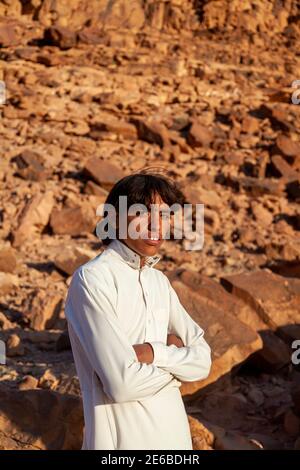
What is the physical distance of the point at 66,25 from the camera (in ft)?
55.0

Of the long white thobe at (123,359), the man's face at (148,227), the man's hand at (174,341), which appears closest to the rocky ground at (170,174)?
the man's hand at (174,341)

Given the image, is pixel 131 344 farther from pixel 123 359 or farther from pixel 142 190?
pixel 142 190

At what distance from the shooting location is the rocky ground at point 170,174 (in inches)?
163

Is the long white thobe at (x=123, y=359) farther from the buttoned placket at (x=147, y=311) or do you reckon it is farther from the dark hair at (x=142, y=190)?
the dark hair at (x=142, y=190)

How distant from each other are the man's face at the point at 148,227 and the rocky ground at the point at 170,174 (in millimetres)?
1319

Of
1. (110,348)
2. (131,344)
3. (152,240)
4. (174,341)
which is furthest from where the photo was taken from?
(174,341)

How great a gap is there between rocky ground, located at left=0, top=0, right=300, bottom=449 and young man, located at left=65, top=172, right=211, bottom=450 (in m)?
1.17

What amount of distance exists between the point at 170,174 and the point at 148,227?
5087 millimetres

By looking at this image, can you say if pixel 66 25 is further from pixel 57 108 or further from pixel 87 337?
pixel 87 337

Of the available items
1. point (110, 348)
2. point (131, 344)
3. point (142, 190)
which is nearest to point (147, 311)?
point (131, 344)

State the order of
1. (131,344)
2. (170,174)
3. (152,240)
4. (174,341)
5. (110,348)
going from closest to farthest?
(110,348)
(131,344)
(152,240)
(174,341)
(170,174)

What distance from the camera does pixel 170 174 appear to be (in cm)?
702

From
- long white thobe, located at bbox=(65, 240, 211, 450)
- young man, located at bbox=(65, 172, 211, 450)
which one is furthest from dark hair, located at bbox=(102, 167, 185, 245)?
long white thobe, located at bbox=(65, 240, 211, 450)

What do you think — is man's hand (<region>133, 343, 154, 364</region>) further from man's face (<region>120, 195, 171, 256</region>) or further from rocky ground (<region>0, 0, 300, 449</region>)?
rocky ground (<region>0, 0, 300, 449</region>)
